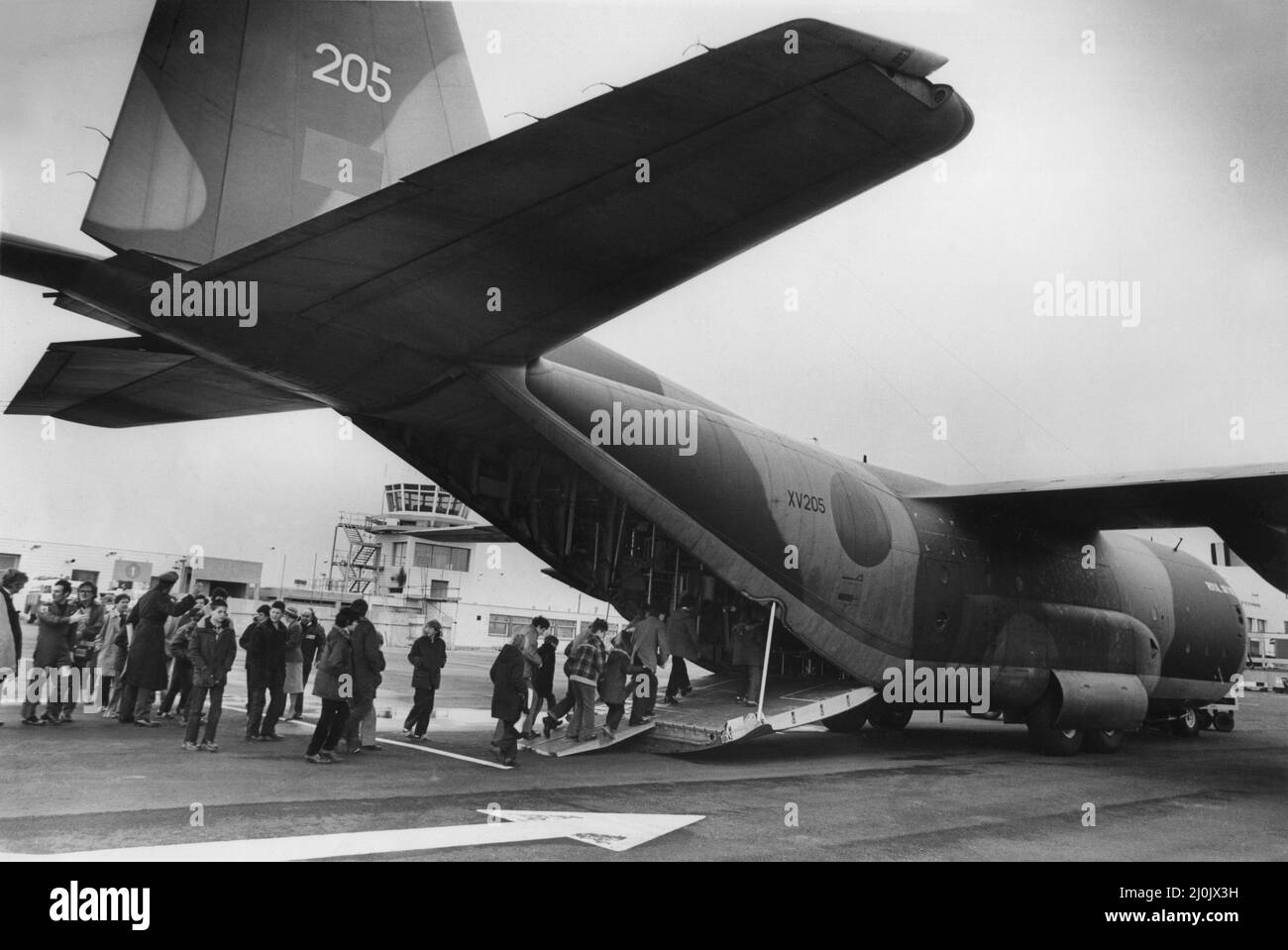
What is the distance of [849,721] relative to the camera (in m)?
15.6

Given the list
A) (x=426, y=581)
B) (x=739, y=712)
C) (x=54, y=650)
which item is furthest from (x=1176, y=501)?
(x=426, y=581)

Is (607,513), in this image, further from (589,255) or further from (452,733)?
(589,255)

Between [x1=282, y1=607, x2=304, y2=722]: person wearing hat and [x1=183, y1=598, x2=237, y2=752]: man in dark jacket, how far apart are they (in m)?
2.89

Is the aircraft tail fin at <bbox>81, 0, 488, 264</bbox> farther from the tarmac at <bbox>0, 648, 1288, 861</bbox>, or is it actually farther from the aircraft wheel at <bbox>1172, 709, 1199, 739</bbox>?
the aircraft wheel at <bbox>1172, 709, 1199, 739</bbox>

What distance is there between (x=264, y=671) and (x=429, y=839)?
559cm

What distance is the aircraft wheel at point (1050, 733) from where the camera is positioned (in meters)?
14.5

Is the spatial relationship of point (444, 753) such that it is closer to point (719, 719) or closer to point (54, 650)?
point (719, 719)

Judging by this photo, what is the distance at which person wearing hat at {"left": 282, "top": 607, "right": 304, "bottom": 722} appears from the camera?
13469mm

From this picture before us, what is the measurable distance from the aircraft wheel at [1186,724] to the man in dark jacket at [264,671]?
697 inches

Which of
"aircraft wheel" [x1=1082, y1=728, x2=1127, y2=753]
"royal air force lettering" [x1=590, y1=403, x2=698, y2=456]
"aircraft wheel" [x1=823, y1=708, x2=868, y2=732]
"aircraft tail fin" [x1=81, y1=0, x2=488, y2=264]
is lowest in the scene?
"aircraft wheel" [x1=1082, y1=728, x2=1127, y2=753]

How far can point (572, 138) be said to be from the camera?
18.6 ft

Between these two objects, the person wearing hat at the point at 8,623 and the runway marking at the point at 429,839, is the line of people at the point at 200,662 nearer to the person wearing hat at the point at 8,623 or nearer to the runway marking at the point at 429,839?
the person wearing hat at the point at 8,623

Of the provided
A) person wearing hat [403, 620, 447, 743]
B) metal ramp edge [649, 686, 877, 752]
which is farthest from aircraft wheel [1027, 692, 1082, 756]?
person wearing hat [403, 620, 447, 743]
